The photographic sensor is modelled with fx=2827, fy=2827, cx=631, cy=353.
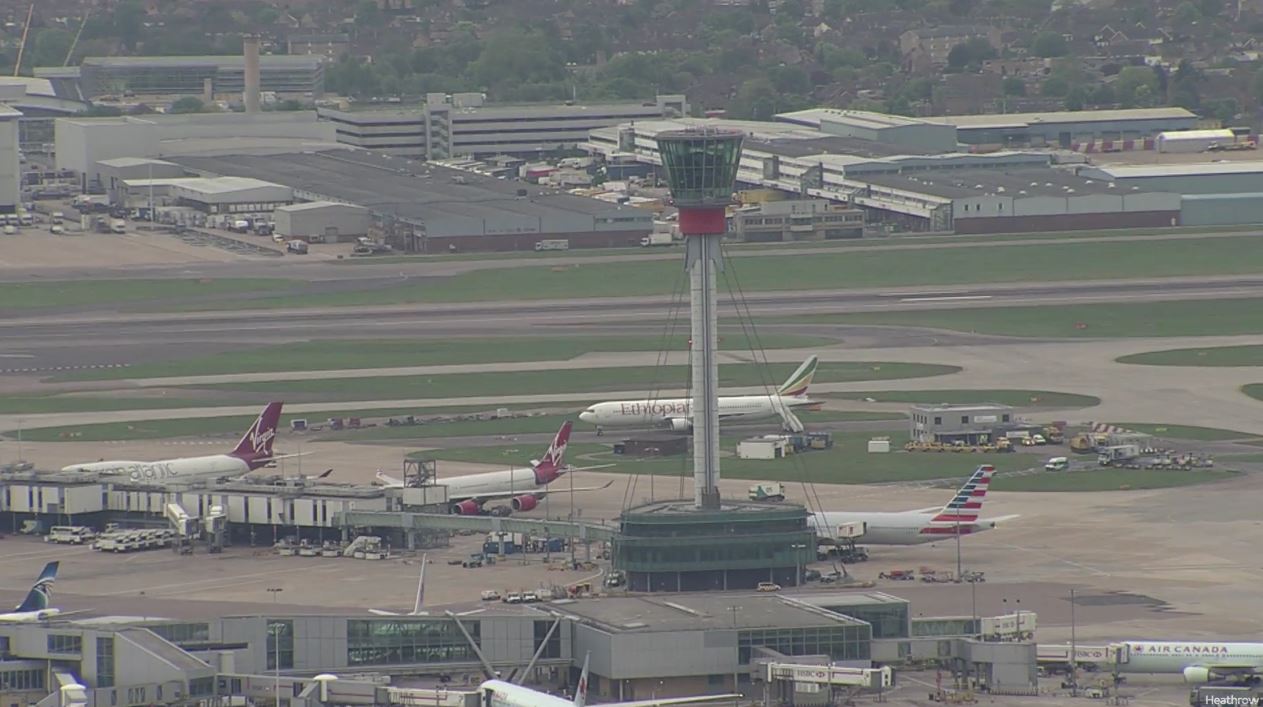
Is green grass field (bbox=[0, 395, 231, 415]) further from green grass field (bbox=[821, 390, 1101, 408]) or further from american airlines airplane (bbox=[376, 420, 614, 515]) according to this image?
green grass field (bbox=[821, 390, 1101, 408])

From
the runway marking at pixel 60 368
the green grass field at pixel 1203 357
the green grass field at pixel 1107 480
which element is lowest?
the runway marking at pixel 60 368

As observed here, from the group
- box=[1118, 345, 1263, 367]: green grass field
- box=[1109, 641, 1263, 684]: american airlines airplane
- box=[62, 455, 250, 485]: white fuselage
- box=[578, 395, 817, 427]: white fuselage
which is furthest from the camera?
box=[1118, 345, 1263, 367]: green grass field

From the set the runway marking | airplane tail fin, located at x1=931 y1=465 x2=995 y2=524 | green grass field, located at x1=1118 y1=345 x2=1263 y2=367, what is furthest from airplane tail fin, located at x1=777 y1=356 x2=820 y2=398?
the runway marking

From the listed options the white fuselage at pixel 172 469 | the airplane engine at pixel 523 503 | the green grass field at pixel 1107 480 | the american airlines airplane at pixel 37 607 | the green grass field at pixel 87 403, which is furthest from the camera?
the green grass field at pixel 87 403

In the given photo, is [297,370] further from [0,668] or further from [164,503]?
[0,668]

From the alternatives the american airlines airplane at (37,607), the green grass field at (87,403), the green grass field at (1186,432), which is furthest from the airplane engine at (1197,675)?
the green grass field at (87,403)

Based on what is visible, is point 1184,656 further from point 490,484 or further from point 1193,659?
point 490,484

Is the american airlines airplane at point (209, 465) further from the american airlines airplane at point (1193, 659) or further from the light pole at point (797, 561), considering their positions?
the american airlines airplane at point (1193, 659)
